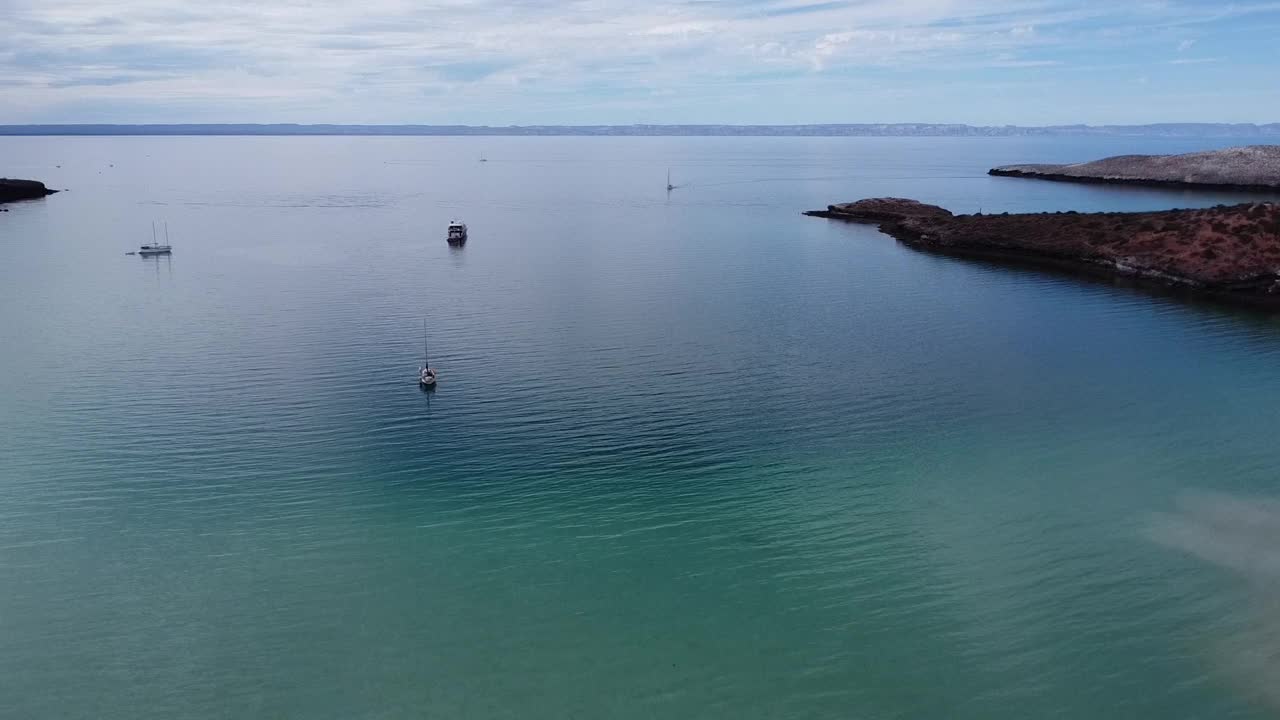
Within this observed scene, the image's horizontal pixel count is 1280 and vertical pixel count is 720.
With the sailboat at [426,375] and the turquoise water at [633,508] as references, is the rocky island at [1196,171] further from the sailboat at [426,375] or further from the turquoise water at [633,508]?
the sailboat at [426,375]

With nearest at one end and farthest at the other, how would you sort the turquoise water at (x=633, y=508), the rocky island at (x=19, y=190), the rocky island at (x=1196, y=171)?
1. the turquoise water at (x=633, y=508)
2. the rocky island at (x=19, y=190)
3. the rocky island at (x=1196, y=171)

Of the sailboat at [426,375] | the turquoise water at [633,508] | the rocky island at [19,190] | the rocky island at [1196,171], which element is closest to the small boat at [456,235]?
the turquoise water at [633,508]

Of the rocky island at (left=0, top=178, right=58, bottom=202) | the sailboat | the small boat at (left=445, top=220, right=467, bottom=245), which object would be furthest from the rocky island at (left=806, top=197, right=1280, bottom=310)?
the rocky island at (left=0, top=178, right=58, bottom=202)

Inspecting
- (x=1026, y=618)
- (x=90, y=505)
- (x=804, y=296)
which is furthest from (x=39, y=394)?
(x=804, y=296)

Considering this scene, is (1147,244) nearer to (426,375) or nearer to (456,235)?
(456,235)

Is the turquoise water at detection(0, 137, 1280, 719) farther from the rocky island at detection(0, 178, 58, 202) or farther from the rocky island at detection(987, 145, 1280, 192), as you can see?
the rocky island at detection(987, 145, 1280, 192)

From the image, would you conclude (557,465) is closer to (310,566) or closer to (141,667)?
(310,566)
